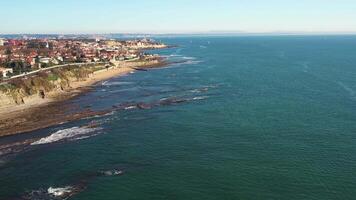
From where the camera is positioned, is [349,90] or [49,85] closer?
[349,90]

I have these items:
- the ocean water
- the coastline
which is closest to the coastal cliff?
the coastline

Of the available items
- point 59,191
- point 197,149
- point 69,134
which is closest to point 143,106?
point 69,134

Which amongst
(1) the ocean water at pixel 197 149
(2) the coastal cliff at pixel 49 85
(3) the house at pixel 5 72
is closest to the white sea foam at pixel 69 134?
(1) the ocean water at pixel 197 149

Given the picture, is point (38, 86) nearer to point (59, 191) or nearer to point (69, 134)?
point (69, 134)

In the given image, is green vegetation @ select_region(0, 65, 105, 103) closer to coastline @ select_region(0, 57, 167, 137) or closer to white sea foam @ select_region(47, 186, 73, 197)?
coastline @ select_region(0, 57, 167, 137)

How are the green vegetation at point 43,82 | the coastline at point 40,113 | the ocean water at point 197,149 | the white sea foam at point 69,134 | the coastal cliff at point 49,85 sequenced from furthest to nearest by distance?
the green vegetation at point 43,82 < the coastal cliff at point 49,85 < the coastline at point 40,113 < the white sea foam at point 69,134 < the ocean water at point 197,149

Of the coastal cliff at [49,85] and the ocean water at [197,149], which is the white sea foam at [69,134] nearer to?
the ocean water at [197,149]
